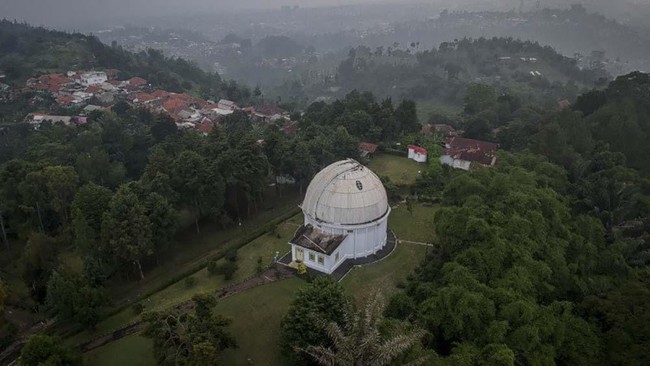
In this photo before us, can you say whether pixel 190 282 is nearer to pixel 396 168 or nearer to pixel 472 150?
→ pixel 396 168

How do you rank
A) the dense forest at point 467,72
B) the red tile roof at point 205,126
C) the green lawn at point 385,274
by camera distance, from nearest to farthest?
the green lawn at point 385,274 → the red tile roof at point 205,126 → the dense forest at point 467,72

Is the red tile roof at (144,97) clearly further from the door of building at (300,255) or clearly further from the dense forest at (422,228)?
the door of building at (300,255)

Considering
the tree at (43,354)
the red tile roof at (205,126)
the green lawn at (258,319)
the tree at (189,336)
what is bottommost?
the red tile roof at (205,126)

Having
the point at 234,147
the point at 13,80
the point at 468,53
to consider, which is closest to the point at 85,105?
the point at 13,80

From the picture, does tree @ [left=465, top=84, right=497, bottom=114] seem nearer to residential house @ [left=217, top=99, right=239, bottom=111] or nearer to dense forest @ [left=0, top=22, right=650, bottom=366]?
dense forest @ [left=0, top=22, right=650, bottom=366]

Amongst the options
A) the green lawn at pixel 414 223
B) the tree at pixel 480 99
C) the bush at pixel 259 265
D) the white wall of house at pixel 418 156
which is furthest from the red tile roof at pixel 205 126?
the tree at pixel 480 99

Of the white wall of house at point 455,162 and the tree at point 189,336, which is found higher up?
the tree at point 189,336
